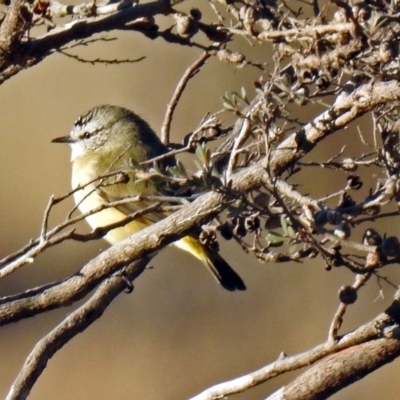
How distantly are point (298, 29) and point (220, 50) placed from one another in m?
0.38

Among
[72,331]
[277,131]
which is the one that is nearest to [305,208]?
[277,131]

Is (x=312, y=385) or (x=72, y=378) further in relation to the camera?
(x=72, y=378)

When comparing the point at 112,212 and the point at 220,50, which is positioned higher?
the point at 112,212

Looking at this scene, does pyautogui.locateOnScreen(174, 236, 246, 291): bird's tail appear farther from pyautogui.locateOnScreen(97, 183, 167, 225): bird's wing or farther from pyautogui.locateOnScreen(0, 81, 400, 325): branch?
pyautogui.locateOnScreen(0, 81, 400, 325): branch

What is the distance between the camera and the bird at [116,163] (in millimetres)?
4438

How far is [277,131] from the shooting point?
84.4 inches

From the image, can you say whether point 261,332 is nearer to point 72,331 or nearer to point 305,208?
point 72,331

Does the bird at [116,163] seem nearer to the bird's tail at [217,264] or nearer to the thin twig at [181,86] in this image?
the bird's tail at [217,264]

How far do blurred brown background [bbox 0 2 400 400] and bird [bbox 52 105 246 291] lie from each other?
Answer: 187 centimetres

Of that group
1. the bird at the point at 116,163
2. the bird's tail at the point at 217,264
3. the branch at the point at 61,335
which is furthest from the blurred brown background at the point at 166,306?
the branch at the point at 61,335

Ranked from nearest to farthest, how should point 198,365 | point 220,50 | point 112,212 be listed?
point 220,50, point 112,212, point 198,365

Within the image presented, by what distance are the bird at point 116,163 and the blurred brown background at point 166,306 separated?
1.87 m

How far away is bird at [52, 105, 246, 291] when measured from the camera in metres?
4.44

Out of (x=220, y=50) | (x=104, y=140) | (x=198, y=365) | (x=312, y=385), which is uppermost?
(x=104, y=140)
